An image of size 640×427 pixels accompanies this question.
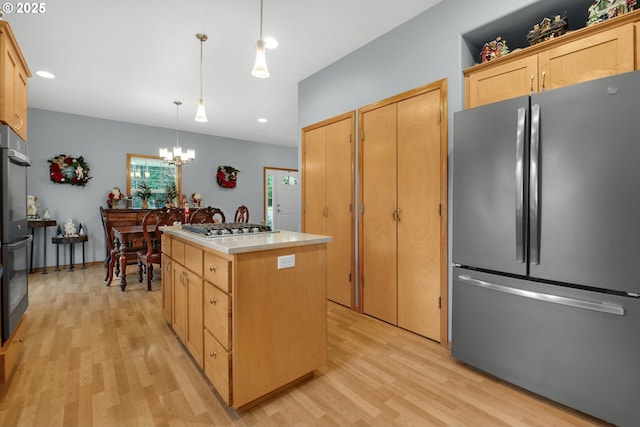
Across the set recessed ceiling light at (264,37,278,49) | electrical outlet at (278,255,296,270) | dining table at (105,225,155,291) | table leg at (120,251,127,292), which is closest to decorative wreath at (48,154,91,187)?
dining table at (105,225,155,291)

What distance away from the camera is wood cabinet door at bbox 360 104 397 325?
8.95 ft

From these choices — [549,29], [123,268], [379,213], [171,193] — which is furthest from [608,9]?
[171,193]

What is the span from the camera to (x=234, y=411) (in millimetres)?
1587

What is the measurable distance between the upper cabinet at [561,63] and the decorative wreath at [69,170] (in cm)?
618

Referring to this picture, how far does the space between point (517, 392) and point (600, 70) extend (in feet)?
6.34

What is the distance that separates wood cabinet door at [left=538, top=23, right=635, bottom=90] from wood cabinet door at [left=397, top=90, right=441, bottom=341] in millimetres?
724

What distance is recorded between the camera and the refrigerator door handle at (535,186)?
164 centimetres

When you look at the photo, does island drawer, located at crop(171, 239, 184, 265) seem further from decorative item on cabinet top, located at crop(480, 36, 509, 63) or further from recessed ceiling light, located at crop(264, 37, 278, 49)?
decorative item on cabinet top, located at crop(480, 36, 509, 63)

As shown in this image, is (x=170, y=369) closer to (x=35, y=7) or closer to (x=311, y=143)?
(x=311, y=143)

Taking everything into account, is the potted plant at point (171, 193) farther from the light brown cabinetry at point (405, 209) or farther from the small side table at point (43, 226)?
the light brown cabinetry at point (405, 209)

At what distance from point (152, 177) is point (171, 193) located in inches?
19.7

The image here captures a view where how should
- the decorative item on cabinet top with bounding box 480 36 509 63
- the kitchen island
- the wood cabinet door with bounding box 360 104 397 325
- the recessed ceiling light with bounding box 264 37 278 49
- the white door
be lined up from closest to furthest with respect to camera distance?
the kitchen island → the decorative item on cabinet top with bounding box 480 36 509 63 → the wood cabinet door with bounding box 360 104 397 325 → the recessed ceiling light with bounding box 264 37 278 49 → the white door

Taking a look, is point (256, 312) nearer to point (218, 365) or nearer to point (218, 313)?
point (218, 313)

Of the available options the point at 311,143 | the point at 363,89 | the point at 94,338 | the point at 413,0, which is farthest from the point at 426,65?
the point at 94,338
